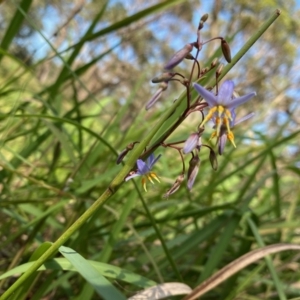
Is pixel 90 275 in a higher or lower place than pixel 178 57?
lower

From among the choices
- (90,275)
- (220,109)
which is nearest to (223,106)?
(220,109)

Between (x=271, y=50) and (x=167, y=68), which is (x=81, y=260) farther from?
(x=271, y=50)

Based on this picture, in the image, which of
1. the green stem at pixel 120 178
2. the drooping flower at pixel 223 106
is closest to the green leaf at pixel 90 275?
the green stem at pixel 120 178

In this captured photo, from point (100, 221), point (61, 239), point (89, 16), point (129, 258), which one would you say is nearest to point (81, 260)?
point (61, 239)

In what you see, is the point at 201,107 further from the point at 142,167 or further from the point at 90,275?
the point at 90,275

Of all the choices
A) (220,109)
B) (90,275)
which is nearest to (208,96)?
(220,109)

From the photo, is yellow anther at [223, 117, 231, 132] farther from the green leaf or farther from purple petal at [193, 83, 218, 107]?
the green leaf

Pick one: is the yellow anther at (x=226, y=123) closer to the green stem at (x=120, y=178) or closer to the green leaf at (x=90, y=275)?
the green stem at (x=120, y=178)
